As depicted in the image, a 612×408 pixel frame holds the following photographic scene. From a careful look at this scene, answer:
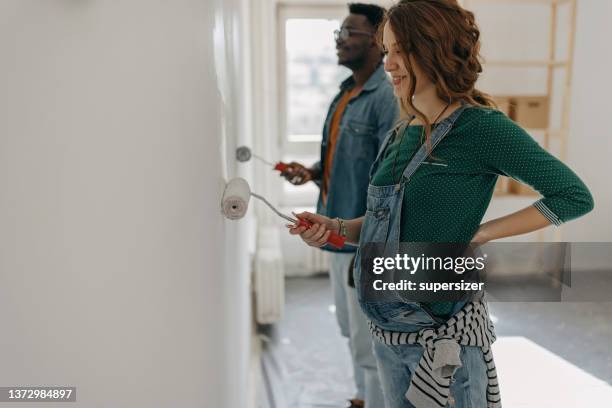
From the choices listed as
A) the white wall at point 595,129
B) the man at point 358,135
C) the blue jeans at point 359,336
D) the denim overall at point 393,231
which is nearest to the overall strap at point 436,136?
the denim overall at point 393,231

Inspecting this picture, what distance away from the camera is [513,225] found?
0.72 metres

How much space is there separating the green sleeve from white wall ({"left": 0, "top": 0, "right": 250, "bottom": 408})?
1.33 feet

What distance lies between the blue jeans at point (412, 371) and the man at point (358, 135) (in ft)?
1.68

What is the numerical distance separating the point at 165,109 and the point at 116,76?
7 cm

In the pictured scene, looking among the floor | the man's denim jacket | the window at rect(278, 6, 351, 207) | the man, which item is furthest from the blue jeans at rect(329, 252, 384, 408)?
the window at rect(278, 6, 351, 207)

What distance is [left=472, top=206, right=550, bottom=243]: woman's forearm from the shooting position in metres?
0.70

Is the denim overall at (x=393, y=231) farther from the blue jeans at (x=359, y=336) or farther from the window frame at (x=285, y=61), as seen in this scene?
the window frame at (x=285, y=61)

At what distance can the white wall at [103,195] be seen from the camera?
23.8 inches

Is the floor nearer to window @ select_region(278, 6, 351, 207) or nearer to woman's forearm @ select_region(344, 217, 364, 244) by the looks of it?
woman's forearm @ select_region(344, 217, 364, 244)

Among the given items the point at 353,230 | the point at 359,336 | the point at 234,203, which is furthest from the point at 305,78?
the point at 234,203

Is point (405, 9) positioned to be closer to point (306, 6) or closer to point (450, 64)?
point (450, 64)

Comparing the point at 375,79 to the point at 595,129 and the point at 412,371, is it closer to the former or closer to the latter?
the point at 595,129

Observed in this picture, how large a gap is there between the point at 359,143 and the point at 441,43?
2.25 feet

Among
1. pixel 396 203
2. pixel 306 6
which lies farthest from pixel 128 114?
pixel 306 6
